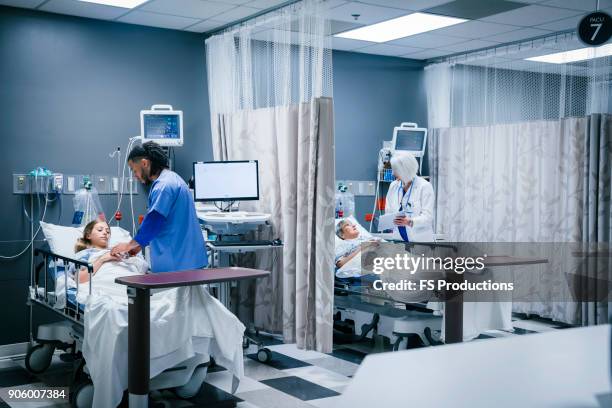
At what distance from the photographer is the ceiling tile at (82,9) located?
15.9ft

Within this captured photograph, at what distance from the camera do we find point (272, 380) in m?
4.20

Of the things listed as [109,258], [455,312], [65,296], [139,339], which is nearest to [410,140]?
[455,312]

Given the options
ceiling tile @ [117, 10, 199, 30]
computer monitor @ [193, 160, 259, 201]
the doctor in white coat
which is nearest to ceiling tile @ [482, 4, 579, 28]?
the doctor in white coat

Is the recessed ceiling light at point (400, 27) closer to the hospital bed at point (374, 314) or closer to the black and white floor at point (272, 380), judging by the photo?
the hospital bed at point (374, 314)

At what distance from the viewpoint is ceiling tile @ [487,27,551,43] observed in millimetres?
5844

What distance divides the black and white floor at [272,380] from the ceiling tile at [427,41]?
2803 millimetres

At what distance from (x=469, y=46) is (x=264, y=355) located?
12.1 ft

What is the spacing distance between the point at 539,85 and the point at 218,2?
2797 millimetres

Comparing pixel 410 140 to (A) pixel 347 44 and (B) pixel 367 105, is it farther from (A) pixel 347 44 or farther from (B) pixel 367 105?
(A) pixel 347 44

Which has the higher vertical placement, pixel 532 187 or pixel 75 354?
pixel 532 187

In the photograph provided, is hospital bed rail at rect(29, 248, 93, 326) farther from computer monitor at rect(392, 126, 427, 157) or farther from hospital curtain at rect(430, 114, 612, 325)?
hospital curtain at rect(430, 114, 612, 325)

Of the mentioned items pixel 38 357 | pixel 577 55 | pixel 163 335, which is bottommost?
pixel 38 357

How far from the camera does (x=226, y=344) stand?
3.53 meters

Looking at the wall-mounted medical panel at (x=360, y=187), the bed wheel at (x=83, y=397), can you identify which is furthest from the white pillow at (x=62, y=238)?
the wall-mounted medical panel at (x=360, y=187)
